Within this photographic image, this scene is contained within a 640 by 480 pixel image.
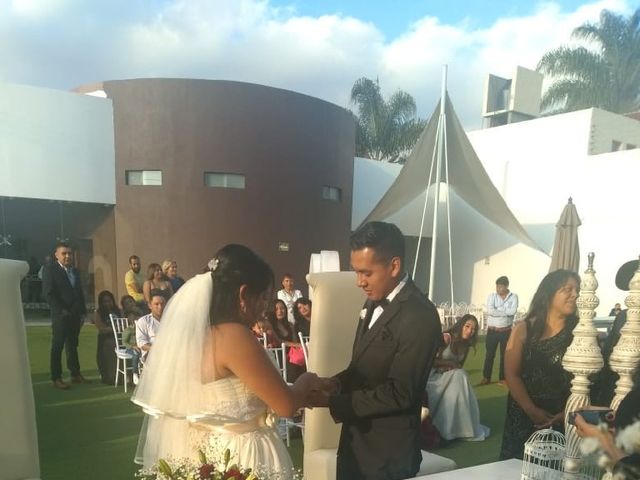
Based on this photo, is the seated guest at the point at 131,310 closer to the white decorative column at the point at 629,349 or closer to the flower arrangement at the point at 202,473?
the flower arrangement at the point at 202,473

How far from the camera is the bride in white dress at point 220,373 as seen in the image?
6.18ft

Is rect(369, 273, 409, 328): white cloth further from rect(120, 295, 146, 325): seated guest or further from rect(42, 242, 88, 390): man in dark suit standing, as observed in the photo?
rect(120, 295, 146, 325): seated guest

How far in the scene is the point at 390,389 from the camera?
188cm

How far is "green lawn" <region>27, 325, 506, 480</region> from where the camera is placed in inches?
152

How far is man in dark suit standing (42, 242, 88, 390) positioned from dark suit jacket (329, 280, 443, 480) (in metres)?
5.14

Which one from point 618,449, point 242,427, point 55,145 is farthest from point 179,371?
point 55,145

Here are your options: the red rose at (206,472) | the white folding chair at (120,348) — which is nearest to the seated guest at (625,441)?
the red rose at (206,472)

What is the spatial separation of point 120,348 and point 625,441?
655cm

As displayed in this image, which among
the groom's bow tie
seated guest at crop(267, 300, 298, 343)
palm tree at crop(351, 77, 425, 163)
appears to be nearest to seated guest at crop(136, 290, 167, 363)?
seated guest at crop(267, 300, 298, 343)

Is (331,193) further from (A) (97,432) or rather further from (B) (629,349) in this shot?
(B) (629,349)

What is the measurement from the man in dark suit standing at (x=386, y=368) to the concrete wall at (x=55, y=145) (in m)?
10.6

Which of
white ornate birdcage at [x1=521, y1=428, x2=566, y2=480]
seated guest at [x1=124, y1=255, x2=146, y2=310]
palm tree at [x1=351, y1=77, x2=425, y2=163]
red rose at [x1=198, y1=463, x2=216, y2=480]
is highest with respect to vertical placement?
palm tree at [x1=351, y1=77, x2=425, y2=163]

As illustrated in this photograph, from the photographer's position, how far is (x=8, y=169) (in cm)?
1020

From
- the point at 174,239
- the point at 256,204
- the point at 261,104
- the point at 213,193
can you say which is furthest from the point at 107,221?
the point at 261,104
